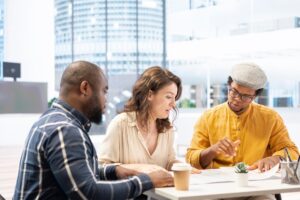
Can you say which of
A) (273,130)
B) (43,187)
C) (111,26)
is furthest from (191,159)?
(111,26)

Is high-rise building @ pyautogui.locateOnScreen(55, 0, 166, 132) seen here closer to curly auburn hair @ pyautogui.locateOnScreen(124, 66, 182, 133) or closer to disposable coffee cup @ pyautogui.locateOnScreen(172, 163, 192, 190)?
curly auburn hair @ pyautogui.locateOnScreen(124, 66, 182, 133)

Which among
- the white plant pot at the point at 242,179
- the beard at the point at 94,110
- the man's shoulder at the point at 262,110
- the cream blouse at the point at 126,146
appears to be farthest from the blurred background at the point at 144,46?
the beard at the point at 94,110

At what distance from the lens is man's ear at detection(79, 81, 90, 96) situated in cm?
149

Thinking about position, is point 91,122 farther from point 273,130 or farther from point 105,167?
point 273,130

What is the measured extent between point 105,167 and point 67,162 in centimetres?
66

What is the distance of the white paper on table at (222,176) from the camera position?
192cm

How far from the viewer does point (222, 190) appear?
5.54ft

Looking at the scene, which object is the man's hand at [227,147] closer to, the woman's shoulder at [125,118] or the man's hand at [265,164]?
the man's hand at [265,164]

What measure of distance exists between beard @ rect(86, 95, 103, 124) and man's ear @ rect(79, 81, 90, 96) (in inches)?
1.2

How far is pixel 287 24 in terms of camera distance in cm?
853

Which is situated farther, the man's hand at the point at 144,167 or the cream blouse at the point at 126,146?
the cream blouse at the point at 126,146

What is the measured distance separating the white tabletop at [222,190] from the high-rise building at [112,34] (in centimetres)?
802

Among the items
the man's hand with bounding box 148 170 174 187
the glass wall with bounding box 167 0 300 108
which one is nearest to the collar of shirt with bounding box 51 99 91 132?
the man's hand with bounding box 148 170 174 187

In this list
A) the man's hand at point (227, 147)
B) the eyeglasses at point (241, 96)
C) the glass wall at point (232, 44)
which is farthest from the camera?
the glass wall at point (232, 44)
